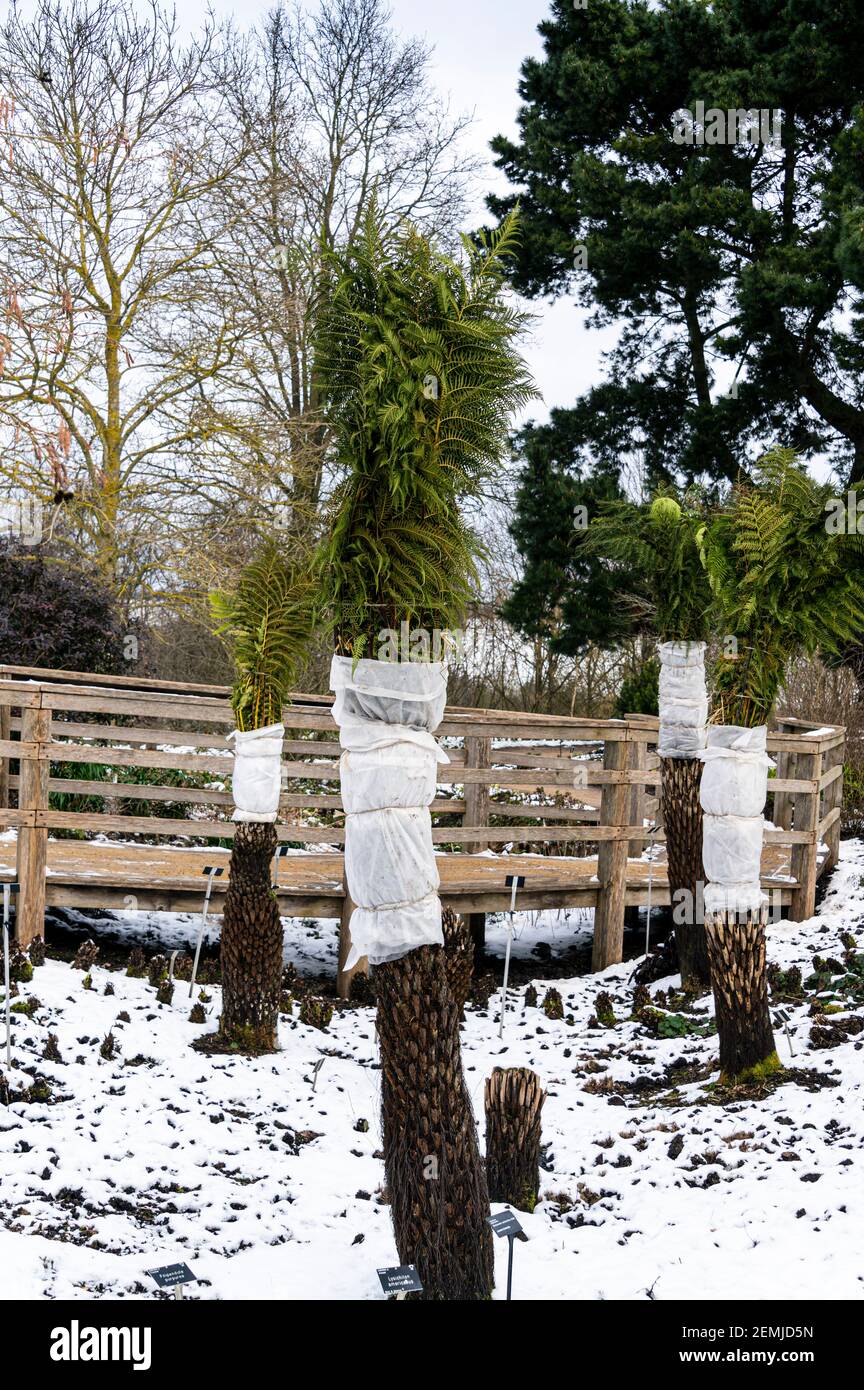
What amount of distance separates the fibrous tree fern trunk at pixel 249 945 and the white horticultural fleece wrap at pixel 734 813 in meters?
2.26

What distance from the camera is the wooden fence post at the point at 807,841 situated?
8734 millimetres

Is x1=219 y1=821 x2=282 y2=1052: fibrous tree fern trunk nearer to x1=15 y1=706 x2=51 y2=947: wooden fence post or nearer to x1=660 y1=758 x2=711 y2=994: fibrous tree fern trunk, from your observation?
x1=15 y1=706 x2=51 y2=947: wooden fence post

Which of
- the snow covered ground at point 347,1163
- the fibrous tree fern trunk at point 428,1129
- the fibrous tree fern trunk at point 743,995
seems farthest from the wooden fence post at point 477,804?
the fibrous tree fern trunk at point 428,1129

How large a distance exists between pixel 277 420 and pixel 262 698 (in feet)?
32.6

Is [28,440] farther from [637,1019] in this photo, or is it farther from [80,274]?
[637,1019]

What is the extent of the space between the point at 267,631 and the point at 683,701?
9.18 feet

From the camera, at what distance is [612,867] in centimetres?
846

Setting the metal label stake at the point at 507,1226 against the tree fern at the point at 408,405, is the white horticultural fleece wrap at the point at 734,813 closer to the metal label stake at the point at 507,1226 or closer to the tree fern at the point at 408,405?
the tree fern at the point at 408,405

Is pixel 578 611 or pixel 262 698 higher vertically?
pixel 578 611

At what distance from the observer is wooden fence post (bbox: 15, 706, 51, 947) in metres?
6.86

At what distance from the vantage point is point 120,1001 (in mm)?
6543

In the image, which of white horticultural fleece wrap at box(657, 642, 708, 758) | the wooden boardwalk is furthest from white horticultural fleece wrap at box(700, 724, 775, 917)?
the wooden boardwalk

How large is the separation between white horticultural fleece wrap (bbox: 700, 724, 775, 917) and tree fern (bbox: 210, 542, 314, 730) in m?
2.14
